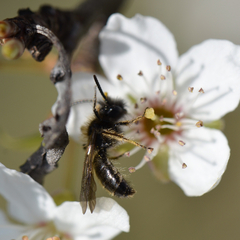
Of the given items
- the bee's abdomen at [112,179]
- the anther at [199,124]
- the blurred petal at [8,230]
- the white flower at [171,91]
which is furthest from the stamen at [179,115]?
the blurred petal at [8,230]

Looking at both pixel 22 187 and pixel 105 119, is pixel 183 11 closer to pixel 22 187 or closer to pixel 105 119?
pixel 105 119

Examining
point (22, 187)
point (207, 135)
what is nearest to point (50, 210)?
point (22, 187)

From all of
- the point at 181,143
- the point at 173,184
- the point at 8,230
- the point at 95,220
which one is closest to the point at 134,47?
the point at 181,143

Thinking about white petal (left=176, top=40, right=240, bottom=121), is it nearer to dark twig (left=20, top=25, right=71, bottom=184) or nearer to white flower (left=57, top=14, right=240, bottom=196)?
white flower (left=57, top=14, right=240, bottom=196)

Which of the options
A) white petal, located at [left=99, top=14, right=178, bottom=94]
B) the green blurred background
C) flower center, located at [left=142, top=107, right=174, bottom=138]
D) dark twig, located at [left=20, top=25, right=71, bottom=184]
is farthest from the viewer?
the green blurred background

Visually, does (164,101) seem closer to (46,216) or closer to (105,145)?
(105,145)

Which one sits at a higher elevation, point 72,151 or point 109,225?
point 109,225

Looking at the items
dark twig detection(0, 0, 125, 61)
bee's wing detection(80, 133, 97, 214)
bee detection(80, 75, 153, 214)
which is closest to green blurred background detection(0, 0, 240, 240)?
dark twig detection(0, 0, 125, 61)
